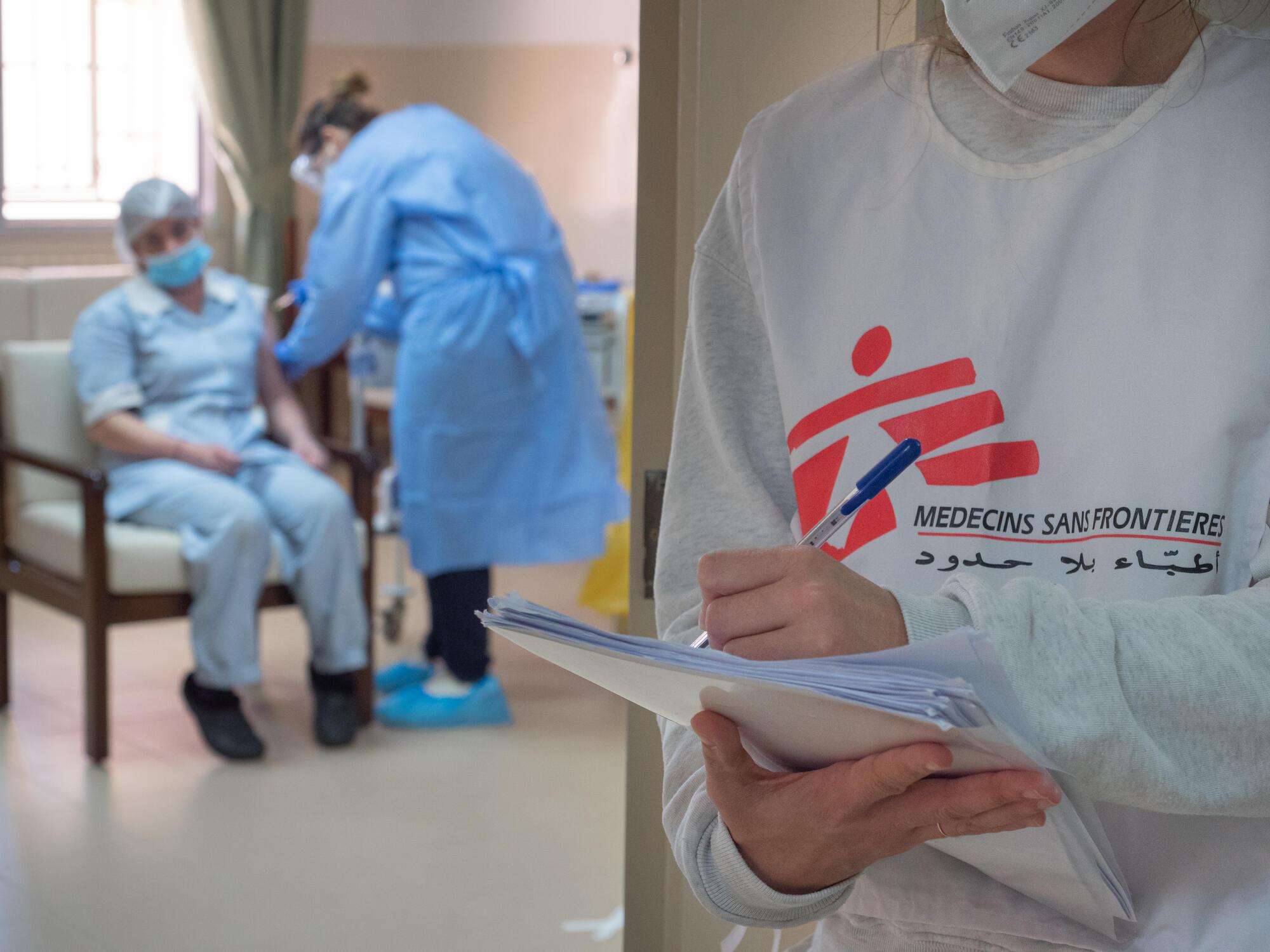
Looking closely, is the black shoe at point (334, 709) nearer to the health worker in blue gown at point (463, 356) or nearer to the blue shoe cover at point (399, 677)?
the health worker in blue gown at point (463, 356)

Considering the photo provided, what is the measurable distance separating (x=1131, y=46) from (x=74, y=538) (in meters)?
2.89

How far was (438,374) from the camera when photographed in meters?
3.33

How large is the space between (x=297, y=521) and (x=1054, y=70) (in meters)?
2.71

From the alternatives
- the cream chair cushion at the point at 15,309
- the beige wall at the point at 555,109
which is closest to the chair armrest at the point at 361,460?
the cream chair cushion at the point at 15,309

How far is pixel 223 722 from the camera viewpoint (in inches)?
125

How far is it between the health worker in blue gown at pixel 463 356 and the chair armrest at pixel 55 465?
64 centimetres

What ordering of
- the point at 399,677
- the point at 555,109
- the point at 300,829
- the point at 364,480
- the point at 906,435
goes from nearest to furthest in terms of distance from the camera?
the point at 906,435, the point at 300,829, the point at 364,480, the point at 399,677, the point at 555,109

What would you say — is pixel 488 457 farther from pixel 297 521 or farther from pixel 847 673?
pixel 847 673

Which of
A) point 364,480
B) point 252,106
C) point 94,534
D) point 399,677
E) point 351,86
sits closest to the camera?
point 94,534

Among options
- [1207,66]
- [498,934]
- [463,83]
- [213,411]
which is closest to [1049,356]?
[1207,66]

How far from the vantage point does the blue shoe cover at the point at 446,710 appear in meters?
3.42

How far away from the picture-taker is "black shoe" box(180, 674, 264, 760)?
3.13m

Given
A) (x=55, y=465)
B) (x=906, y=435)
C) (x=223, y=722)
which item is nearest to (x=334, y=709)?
(x=223, y=722)

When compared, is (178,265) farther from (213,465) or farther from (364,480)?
(364,480)
